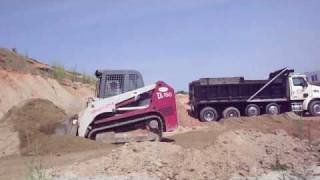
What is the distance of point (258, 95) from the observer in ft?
103

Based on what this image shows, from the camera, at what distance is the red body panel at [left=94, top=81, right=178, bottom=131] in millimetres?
19859

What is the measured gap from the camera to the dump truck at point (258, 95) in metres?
31.5

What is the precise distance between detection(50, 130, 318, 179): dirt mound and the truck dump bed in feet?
52.5

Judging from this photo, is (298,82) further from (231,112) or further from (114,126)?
(114,126)

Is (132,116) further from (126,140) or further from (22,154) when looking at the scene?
(22,154)

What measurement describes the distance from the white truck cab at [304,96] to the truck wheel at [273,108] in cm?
96

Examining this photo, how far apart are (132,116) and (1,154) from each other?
4924 millimetres

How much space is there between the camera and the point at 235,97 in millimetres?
31578

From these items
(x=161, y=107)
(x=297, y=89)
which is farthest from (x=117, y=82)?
(x=297, y=89)

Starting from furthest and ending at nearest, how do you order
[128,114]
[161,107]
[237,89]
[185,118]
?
[185,118] → [237,89] → [161,107] → [128,114]

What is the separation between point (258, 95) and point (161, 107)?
12.8 metres

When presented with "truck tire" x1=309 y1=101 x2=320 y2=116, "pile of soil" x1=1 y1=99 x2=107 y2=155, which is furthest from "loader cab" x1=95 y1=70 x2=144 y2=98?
"truck tire" x1=309 y1=101 x2=320 y2=116

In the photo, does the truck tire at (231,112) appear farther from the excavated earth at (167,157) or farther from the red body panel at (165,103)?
the excavated earth at (167,157)

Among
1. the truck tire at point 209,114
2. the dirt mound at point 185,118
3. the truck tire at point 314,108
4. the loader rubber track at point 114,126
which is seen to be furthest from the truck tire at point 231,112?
the loader rubber track at point 114,126
